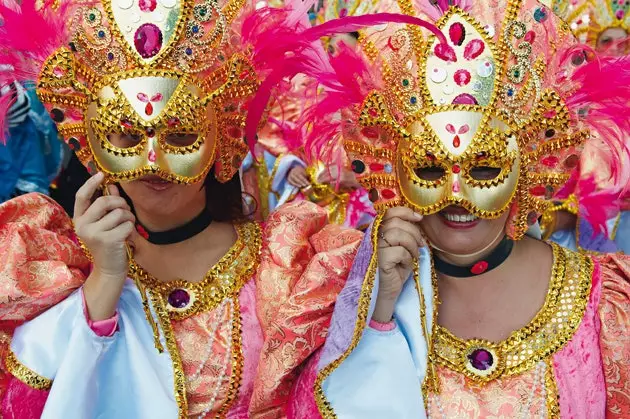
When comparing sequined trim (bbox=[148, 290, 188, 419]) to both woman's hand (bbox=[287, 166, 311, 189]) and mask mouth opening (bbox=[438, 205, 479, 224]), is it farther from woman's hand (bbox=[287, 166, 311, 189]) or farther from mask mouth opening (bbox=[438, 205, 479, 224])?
woman's hand (bbox=[287, 166, 311, 189])

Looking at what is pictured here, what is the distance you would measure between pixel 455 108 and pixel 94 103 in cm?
90

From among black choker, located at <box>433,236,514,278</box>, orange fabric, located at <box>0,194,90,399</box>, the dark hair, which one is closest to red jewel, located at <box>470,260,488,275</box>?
black choker, located at <box>433,236,514,278</box>

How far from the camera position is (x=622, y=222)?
352 cm

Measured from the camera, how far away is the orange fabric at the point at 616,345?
193 cm

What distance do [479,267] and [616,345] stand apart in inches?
14.9

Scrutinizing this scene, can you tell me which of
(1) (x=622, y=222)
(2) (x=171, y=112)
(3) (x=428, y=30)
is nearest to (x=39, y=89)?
(2) (x=171, y=112)

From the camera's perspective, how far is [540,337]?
2.00m

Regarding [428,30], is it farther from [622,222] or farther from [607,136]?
[622,222]

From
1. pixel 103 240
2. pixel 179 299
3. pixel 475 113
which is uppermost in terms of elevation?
pixel 475 113

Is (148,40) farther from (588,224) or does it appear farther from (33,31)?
(588,224)

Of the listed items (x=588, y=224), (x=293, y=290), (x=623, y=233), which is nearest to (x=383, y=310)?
(x=293, y=290)

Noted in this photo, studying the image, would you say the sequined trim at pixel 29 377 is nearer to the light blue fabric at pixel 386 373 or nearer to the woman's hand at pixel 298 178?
the light blue fabric at pixel 386 373

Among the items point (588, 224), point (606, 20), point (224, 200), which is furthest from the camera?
point (606, 20)

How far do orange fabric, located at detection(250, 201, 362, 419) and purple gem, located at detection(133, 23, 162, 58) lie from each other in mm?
583
